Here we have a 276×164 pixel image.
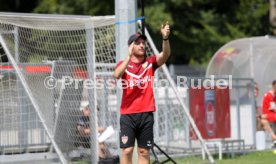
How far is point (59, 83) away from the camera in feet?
42.7

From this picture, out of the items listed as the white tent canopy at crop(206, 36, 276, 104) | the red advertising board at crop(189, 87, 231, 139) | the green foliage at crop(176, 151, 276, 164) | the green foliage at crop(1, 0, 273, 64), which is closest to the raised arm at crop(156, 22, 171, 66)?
the green foliage at crop(176, 151, 276, 164)

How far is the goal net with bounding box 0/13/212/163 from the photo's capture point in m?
12.6

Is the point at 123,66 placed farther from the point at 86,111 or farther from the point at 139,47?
the point at 86,111

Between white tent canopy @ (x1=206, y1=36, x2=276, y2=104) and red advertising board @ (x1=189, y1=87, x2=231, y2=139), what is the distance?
3.99 metres

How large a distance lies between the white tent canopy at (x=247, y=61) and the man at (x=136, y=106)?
385 inches

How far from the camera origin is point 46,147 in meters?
14.3

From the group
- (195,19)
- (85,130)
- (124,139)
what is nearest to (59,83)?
(85,130)

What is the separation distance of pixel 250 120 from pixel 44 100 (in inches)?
222

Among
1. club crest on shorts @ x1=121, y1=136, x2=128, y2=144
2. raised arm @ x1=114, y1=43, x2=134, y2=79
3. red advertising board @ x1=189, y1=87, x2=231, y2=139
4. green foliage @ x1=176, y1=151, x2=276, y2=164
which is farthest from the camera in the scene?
red advertising board @ x1=189, y1=87, x2=231, y2=139

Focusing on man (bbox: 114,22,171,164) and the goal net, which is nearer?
man (bbox: 114,22,171,164)

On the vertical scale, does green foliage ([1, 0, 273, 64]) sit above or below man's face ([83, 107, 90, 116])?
above

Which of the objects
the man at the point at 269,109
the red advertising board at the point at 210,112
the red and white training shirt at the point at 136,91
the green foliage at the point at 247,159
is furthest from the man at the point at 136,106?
the man at the point at 269,109

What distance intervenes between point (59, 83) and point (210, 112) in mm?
3821

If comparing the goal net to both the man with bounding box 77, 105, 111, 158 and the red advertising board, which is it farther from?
the red advertising board
